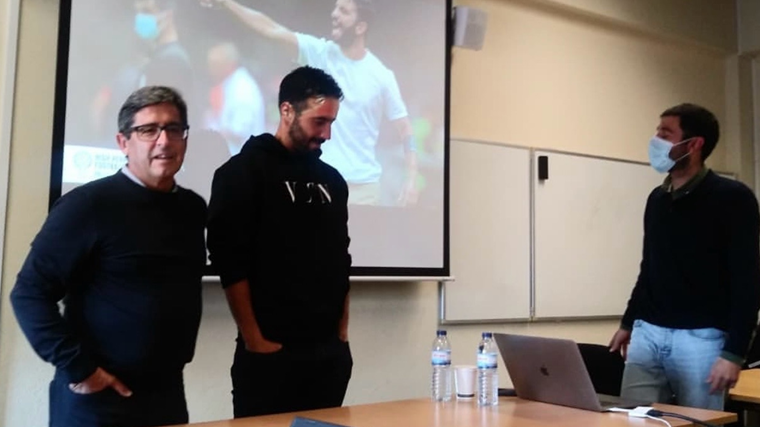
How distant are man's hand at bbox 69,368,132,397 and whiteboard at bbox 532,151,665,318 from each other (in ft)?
8.81

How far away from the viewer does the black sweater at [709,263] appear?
2365 mm

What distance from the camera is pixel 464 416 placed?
6.22 feet

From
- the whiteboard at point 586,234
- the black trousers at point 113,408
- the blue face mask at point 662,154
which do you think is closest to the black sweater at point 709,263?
the blue face mask at point 662,154

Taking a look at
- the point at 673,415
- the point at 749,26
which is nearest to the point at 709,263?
the point at 673,415

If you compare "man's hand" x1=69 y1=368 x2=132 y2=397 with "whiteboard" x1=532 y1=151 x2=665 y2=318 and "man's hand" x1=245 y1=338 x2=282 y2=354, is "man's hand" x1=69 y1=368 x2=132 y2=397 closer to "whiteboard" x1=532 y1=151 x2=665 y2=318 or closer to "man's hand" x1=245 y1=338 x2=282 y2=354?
"man's hand" x1=245 y1=338 x2=282 y2=354

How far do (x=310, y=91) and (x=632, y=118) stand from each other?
2.96 metres

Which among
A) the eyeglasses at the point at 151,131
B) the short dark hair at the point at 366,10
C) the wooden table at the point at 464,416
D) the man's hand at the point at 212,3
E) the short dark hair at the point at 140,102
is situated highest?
the short dark hair at the point at 366,10

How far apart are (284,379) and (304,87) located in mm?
841

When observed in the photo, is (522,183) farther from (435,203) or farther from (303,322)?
(303,322)

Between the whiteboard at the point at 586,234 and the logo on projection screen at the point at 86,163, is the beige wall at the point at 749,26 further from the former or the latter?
the logo on projection screen at the point at 86,163

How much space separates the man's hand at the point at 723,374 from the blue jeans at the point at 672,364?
37 millimetres

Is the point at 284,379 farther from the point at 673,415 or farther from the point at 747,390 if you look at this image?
the point at 747,390

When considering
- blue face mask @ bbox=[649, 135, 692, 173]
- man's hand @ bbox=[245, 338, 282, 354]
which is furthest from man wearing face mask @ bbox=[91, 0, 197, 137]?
blue face mask @ bbox=[649, 135, 692, 173]

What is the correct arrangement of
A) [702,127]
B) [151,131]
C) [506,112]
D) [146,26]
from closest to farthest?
[151,131], [702,127], [146,26], [506,112]
